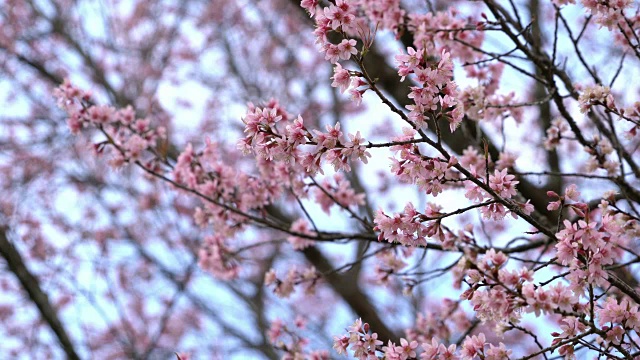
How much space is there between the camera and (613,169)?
10.4ft

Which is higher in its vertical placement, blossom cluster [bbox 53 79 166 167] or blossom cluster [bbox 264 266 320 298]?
blossom cluster [bbox 53 79 166 167]

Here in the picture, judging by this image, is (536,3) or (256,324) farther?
(256,324)

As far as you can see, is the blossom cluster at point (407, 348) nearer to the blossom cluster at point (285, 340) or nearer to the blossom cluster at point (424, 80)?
the blossom cluster at point (424, 80)

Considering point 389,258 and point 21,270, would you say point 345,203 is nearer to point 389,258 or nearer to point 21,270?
point 389,258

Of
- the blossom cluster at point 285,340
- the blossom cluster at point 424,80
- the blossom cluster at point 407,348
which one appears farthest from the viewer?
the blossom cluster at point 285,340

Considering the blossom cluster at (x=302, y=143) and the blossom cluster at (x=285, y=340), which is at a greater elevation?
the blossom cluster at (x=285, y=340)

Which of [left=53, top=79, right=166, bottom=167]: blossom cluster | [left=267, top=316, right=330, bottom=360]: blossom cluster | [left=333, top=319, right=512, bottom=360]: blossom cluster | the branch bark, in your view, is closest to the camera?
[left=333, top=319, right=512, bottom=360]: blossom cluster

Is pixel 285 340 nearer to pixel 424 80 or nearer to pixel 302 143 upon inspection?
pixel 302 143

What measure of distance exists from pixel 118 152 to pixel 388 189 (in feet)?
23.4

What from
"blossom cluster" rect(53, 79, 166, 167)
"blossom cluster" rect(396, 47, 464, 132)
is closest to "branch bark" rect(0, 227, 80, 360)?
"blossom cluster" rect(53, 79, 166, 167)

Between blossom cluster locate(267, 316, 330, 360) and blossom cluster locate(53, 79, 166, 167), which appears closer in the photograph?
blossom cluster locate(267, 316, 330, 360)

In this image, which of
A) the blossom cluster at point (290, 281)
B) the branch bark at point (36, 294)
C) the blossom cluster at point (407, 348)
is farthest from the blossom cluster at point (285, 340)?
the branch bark at point (36, 294)

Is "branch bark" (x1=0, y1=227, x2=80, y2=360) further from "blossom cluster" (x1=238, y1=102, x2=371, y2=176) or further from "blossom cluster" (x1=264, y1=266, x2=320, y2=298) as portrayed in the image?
"blossom cluster" (x1=238, y1=102, x2=371, y2=176)

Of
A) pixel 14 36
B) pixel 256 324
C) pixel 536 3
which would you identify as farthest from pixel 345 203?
pixel 14 36
